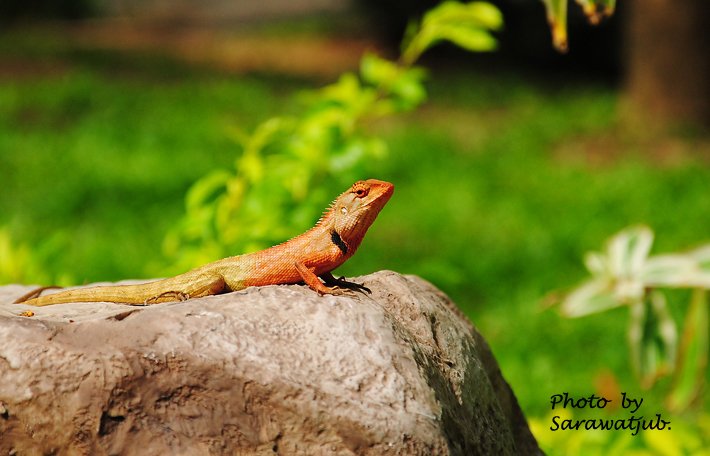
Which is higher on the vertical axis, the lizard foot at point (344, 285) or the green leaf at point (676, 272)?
the green leaf at point (676, 272)

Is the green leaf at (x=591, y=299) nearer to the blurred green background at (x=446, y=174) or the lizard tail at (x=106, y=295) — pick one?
the blurred green background at (x=446, y=174)

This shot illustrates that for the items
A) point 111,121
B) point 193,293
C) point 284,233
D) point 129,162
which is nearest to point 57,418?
point 193,293

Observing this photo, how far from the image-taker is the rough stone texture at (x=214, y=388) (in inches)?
106

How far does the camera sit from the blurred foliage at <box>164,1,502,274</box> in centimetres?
446

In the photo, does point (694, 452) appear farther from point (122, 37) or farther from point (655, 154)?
point (122, 37)

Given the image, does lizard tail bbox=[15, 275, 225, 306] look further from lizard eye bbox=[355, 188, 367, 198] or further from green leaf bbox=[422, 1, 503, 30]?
green leaf bbox=[422, 1, 503, 30]

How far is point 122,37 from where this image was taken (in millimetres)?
17422

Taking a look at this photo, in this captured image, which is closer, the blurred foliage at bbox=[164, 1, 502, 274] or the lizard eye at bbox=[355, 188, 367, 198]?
the lizard eye at bbox=[355, 188, 367, 198]

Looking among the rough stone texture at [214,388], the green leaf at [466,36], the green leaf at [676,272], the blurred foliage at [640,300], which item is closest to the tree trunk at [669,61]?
the blurred foliage at [640,300]

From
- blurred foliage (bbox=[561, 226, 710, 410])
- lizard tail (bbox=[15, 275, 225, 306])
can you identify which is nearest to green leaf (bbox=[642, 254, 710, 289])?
blurred foliage (bbox=[561, 226, 710, 410])

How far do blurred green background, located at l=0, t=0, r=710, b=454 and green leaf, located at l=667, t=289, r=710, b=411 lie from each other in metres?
0.20

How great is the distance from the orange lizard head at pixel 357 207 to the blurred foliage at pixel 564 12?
0.90 meters

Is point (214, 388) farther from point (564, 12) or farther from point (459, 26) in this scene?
point (459, 26)

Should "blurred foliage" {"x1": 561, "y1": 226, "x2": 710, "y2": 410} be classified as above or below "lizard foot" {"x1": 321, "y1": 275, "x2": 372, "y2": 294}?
above
